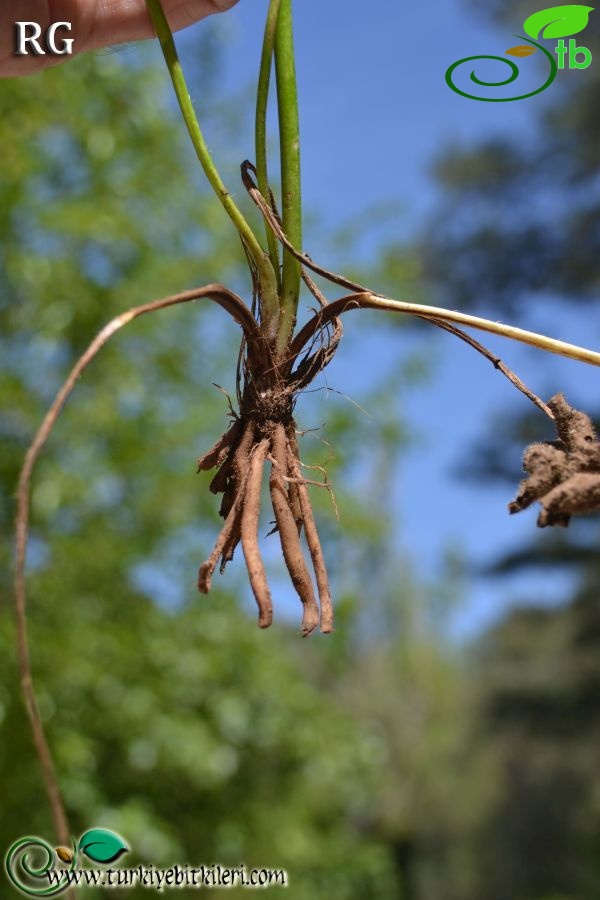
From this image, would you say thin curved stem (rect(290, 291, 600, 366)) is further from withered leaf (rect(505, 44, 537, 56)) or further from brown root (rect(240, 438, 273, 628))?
withered leaf (rect(505, 44, 537, 56))

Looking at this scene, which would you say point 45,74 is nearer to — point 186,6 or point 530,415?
point 186,6

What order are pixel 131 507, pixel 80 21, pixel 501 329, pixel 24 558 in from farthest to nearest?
1. pixel 131 507
2. pixel 80 21
3. pixel 501 329
4. pixel 24 558

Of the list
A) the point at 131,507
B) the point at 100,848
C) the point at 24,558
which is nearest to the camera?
the point at 24,558

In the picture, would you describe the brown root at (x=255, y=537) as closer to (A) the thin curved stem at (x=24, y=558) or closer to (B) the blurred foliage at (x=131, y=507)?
(A) the thin curved stem at (x=24, y=558)

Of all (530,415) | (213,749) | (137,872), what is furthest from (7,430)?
(530,415)

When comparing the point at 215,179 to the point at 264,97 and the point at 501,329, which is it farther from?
the point at 501,329

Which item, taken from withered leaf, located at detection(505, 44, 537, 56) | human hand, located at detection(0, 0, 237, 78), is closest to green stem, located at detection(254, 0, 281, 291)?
human hand, located at detection(0, 0, 237, 78)

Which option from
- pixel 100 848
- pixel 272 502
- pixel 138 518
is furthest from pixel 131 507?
pixel 272 502
